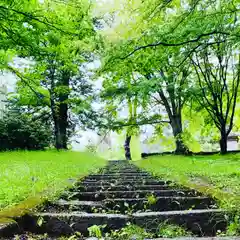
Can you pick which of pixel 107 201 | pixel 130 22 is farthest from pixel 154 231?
pixel 130 22

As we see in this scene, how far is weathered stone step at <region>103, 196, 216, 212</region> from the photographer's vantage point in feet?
11.5

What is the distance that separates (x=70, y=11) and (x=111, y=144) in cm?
4151

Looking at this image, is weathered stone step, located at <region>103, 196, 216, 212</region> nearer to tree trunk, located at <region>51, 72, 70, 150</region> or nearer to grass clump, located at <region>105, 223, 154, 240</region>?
grass clump, located at <region>105, 223, 154, 240</region>

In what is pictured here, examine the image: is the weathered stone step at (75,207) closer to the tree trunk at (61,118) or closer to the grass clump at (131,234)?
the grass clump at (131,234)

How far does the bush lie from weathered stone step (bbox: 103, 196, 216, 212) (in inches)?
578

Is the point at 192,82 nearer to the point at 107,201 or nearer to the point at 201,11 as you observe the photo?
the point at 201,11

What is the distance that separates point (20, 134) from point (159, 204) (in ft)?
49.8

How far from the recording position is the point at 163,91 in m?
20.9

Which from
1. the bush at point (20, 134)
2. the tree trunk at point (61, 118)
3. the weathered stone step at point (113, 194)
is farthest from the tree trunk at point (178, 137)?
the weathered stone step at point (113, 194)

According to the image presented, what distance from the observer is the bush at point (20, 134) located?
17359 mm

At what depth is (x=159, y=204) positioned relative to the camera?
141 inches

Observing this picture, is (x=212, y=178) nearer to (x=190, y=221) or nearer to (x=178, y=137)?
(x=190, y=221)

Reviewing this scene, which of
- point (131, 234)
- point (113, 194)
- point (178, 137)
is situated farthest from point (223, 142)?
point (131, 234)

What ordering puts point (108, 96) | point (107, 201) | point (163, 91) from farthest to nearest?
1. point (163, 91)
2. point (108, 96)
3. point (107, 201)
